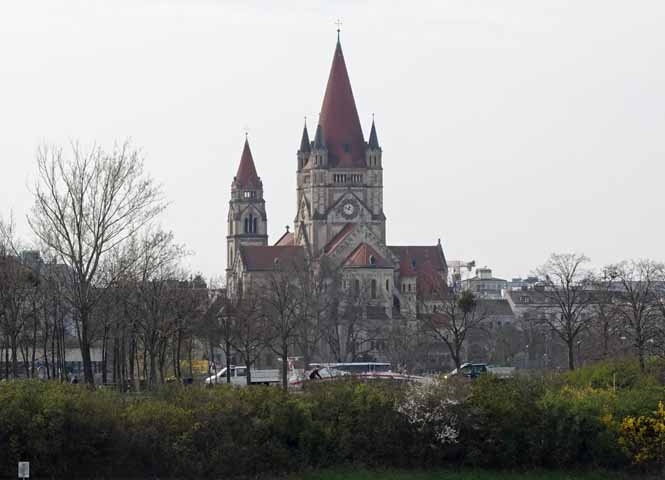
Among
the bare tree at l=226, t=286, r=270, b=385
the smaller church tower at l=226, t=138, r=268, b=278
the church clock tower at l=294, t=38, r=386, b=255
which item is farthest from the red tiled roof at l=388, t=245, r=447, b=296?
the bare tree at l=226, t=286, r=270, b=385

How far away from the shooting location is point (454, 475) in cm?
4625

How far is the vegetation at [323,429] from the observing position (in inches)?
1718

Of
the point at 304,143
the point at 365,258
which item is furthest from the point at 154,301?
the point at 304,143

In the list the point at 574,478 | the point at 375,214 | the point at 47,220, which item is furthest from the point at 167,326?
the point at 375,214

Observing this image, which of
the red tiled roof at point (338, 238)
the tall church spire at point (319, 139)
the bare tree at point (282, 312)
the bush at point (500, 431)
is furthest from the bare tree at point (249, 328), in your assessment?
the tall church spire at point (319, 139)

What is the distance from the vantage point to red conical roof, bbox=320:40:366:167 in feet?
475

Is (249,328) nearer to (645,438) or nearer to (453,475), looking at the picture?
(453,475)

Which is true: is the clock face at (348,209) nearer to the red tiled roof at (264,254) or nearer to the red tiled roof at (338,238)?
the red tiled roof at (338,238)

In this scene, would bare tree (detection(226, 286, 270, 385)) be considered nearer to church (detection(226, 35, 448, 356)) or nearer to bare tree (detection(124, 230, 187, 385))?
bare tree (detection(124, 230, 187, 385))

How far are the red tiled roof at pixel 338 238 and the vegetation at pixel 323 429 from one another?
90.3 m

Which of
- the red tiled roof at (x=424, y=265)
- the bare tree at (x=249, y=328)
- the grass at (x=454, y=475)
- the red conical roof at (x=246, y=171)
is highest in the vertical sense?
the red conical roof at (x=246, y=171)

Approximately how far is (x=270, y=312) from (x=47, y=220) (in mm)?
40042

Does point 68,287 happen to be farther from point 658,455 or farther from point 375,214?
point 375,214

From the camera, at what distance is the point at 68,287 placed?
64.8 meters
